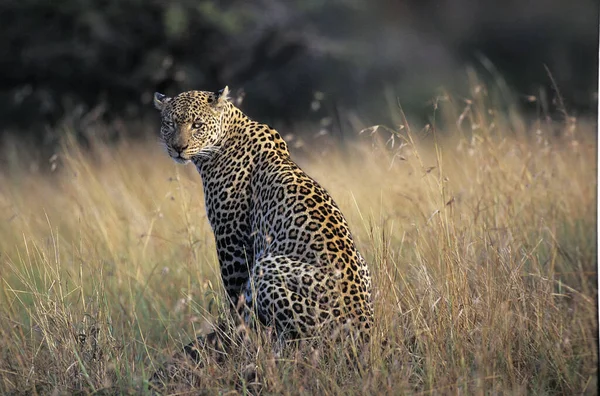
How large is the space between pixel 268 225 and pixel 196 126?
0.85 metres

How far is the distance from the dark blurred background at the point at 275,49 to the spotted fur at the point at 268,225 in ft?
10.7

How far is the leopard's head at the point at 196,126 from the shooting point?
4941mm

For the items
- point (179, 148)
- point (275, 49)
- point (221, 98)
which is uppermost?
point (275, 49)

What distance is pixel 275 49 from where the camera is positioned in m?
9.62

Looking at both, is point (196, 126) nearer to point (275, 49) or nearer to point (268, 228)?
point (268, 228)

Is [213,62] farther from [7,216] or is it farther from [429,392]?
[429,392]

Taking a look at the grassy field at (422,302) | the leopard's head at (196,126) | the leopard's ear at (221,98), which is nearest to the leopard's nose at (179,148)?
the leopard's head at (196,126)

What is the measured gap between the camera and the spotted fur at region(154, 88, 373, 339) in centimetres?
400

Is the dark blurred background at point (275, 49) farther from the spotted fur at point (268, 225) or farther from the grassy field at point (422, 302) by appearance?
the spotted fur at point (268, 225)

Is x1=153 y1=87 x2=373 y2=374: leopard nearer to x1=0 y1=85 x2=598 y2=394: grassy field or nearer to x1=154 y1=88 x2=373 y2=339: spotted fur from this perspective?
x1=154 y1=88 x2=373 y2=339: spotted fur

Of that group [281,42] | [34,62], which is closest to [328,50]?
[281,42]

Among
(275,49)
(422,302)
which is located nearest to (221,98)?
(422,302)

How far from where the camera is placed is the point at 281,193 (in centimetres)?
449

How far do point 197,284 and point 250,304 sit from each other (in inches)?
52.4
